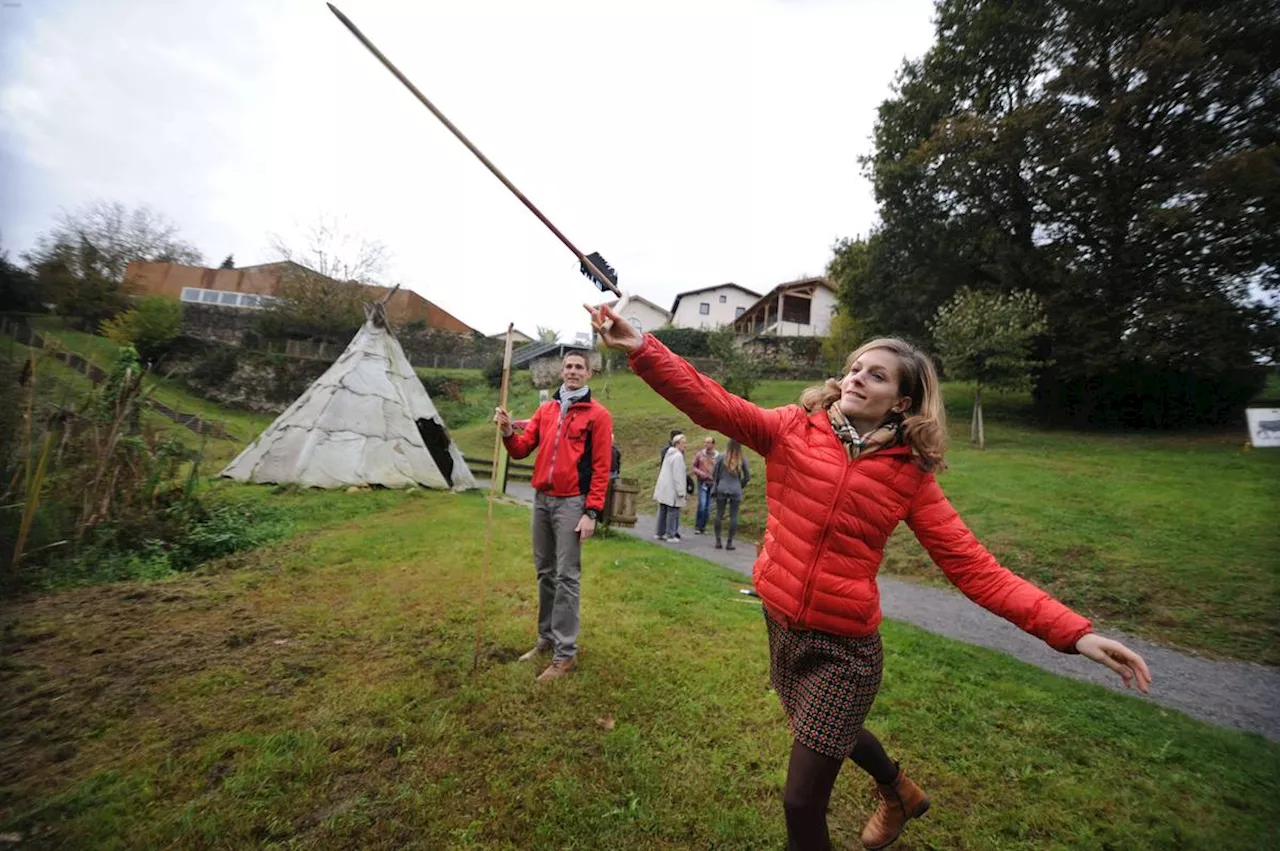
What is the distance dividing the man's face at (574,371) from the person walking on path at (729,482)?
5.82 metres

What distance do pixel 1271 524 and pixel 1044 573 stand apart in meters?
3.88

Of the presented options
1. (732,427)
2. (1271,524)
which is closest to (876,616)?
(732,427)

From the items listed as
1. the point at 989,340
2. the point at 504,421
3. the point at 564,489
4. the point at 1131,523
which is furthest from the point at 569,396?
the point at 989,340

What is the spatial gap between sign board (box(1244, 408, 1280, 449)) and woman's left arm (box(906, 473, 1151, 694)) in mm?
12318

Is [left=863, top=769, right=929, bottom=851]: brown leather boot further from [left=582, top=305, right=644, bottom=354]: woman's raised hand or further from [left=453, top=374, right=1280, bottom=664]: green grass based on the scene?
[left=453, top=374, right=1280, bottom=664]: green grass

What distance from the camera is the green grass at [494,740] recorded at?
2336 millimetres

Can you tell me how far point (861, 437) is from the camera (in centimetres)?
201

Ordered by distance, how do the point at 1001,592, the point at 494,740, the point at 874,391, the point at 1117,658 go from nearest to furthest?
the point at 1117,658 → the point at 1001,592 → the point at 874,391 → the point at 494,740

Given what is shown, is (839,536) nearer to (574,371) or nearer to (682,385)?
(682,385)

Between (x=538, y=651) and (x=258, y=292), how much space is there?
138ft

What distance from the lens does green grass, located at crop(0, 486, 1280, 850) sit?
7.66 feet

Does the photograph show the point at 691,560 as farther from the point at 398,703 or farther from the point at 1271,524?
the point at 1271,524

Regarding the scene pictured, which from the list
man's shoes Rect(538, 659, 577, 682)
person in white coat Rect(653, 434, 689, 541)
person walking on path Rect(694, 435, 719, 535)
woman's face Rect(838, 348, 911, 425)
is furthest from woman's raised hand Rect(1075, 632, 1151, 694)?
person walking on path Rect(694, 435, 719, 535)

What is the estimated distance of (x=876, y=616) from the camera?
1.97 meters
